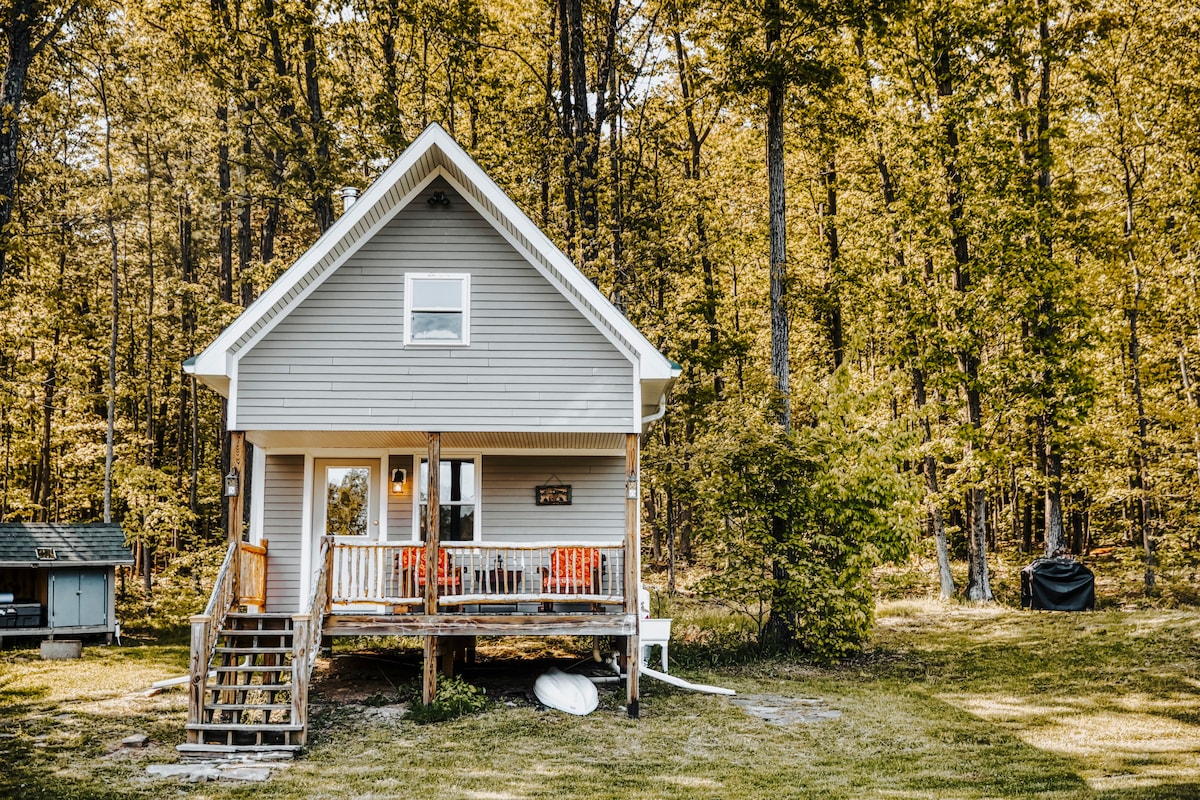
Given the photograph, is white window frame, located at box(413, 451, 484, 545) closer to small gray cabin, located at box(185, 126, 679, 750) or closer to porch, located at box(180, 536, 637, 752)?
small gray cabin, located at box(185, 126, 679, 750)

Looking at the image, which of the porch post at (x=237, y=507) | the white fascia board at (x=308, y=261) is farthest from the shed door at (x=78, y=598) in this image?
Answer: the white fascia board at (x=308, y=261)

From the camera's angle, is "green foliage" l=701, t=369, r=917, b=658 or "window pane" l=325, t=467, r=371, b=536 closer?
"window pane" l=325, t=467, r=371, b=536

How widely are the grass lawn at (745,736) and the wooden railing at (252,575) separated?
5.50 ft

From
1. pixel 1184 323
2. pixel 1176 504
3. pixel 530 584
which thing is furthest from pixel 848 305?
pixel 530 584

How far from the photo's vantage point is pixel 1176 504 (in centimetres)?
2298

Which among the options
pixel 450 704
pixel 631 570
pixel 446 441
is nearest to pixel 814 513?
pixel 631 570

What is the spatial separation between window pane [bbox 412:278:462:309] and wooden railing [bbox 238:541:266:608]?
4041 millimetres

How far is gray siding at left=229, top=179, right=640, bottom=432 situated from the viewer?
12.2 meters

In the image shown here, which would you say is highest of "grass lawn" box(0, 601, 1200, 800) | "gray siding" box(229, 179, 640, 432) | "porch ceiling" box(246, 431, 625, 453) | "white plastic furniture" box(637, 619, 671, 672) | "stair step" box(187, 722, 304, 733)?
"gray siding" box(229, 179, 640, 432)

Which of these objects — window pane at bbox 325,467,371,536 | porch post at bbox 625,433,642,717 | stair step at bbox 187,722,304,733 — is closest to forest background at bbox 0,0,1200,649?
porch post at bbox 625,433,642,717

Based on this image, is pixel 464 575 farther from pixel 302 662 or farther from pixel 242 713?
pixel 242 713

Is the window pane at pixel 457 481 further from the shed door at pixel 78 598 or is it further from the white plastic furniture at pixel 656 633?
→ the shed door at pixel 78 598

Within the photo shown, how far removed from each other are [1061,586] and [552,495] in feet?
39.4

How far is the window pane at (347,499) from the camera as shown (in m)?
14.6
